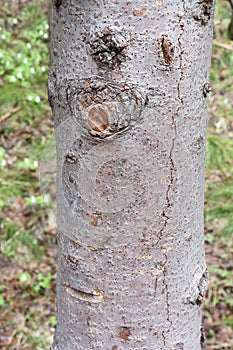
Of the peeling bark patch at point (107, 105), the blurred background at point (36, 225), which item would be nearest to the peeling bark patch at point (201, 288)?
the peeling bark patch at point (107, 105)

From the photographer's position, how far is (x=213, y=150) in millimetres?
2473

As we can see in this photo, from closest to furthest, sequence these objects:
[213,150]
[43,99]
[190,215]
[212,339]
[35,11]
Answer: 1. [190,215]
2. [213,150]
3. [212,339]
4. [43,99]
5. [35,11]

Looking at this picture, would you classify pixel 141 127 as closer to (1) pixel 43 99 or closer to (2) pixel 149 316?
(2) pixel 149 316

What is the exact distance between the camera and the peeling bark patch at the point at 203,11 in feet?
2.13

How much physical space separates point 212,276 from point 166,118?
9.59ft

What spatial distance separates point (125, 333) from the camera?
766 mm

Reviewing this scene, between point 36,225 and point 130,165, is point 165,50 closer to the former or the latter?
point 130,165

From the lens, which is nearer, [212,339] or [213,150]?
[213,150]

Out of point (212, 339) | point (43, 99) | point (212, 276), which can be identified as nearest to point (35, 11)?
point (43, 99)

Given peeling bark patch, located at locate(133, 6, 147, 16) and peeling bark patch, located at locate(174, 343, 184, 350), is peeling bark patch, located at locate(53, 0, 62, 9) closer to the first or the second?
peeling bark patch, located at locate(133, 6, 147, 16)

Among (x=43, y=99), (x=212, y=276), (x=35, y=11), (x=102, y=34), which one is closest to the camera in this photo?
(x=102, y=34)

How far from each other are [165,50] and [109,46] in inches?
2.9

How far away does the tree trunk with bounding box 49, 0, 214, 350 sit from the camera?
0.64m

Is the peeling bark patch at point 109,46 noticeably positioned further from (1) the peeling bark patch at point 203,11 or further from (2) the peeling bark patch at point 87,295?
(2) the peeling bark patch at point 87,295
